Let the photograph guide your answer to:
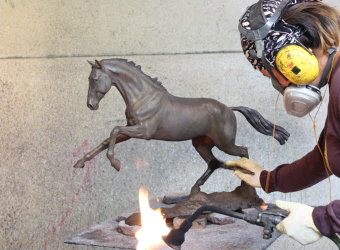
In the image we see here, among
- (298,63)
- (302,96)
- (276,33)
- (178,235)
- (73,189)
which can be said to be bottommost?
(73,189)

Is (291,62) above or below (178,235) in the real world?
above

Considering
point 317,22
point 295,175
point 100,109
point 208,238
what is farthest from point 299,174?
point 100,109

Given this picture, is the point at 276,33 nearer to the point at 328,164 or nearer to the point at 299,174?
the point at 328,164

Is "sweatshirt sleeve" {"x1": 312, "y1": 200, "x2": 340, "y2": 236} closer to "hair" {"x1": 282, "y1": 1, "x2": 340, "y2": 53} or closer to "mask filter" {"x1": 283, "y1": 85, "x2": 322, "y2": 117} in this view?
"mask filter" {"x1": 283, "y1": 85, "x2": 322, "y2": 117}

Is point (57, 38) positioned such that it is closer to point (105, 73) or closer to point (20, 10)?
point (20, 10)

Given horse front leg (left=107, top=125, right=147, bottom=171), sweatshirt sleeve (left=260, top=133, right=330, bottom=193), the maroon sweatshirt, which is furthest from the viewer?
horse front leg (left=107, top=125, right=147, bottom=171)

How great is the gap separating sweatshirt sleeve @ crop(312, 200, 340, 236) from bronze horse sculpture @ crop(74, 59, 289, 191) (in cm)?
95

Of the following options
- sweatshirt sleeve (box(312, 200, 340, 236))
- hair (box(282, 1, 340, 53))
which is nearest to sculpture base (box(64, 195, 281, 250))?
sweatshirt sleeve (box(312, 200, 340, 236))

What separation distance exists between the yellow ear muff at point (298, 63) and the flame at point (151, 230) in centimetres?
91

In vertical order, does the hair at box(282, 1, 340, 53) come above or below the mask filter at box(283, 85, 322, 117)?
above

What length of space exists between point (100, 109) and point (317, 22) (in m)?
2.14

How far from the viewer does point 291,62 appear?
138 centimetres

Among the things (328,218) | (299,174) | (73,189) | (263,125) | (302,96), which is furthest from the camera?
(73,189)

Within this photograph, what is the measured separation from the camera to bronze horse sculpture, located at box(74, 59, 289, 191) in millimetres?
2076
